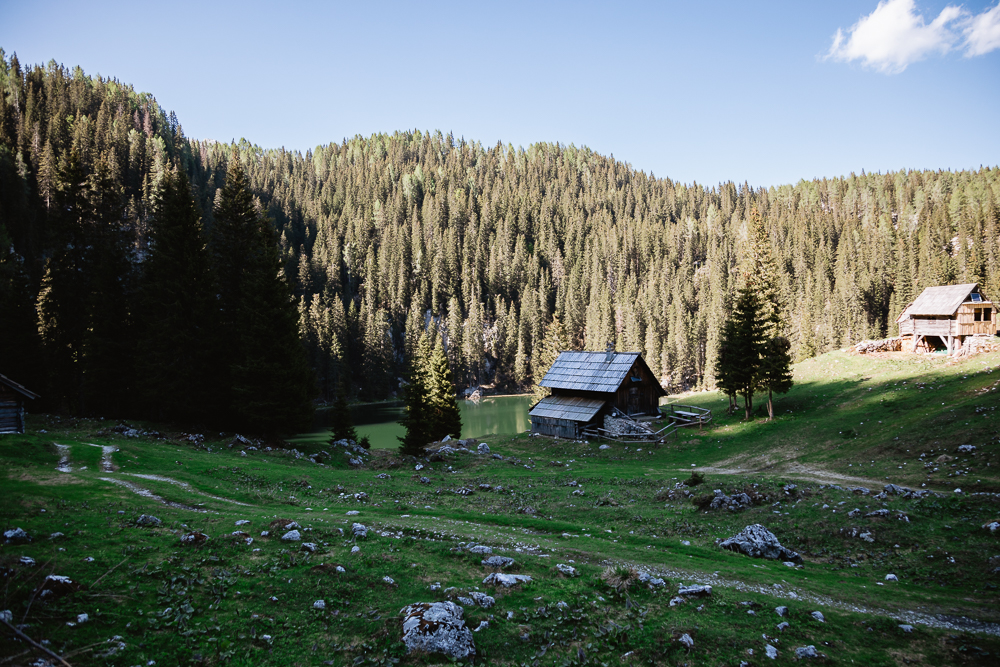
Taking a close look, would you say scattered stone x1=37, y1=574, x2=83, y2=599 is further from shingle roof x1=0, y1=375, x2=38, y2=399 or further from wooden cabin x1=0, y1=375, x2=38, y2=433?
wooden cabin x1=0, y1=375, x2=38, y2=433

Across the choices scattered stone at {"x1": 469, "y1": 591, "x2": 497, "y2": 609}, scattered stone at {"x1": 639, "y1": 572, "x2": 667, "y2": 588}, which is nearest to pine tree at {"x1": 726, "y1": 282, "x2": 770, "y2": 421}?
scattered stone at {"x1": 639, "y1": 572, "x2": 667, "y2": 588}

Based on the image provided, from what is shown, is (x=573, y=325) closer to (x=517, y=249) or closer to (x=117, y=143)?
(x=517, y=249)

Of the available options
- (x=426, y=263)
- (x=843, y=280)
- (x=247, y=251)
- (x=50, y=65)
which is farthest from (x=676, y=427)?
(x=50, y=65)

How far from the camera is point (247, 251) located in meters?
37.8

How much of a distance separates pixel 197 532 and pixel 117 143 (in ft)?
529

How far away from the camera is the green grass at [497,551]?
26.3ft

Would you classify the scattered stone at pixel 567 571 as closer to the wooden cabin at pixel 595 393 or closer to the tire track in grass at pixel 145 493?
the tire track in grass at pixel 145 493

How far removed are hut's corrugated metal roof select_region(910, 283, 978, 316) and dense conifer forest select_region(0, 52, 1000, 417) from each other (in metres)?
13.4

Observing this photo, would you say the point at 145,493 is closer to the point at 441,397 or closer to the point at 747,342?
the point at 441,397

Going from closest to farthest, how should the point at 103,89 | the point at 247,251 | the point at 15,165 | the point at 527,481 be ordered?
the point at 527,481, the point at 247,251, the point at 15,165, the point at 103,89

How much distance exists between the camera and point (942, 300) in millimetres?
50281

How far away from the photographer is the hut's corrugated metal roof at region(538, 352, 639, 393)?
46594 millimetres

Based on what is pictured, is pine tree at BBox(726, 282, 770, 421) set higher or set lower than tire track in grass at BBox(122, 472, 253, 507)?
higher

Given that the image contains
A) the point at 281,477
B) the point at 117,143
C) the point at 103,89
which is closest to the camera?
the point at 281,477
